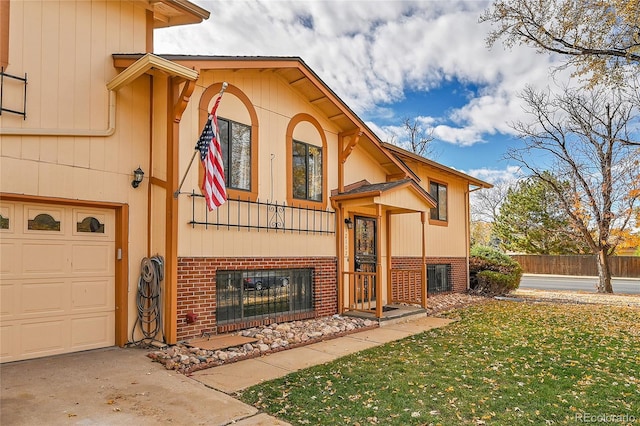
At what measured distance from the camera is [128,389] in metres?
4.46

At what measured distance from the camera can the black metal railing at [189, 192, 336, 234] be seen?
6734mm

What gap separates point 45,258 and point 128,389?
2.35m

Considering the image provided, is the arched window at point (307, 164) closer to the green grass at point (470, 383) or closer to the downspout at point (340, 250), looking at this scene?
the downspout at point (340, 250)

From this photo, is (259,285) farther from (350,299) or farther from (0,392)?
(0,392)

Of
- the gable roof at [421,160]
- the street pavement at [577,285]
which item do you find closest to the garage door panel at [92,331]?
the gable roof at [421,160]

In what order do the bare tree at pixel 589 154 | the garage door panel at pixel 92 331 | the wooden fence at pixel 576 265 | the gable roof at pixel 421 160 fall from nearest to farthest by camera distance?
the garage door panel at pixel 92 331
the gable roof at pixel 421 160
the bare tree at pixel 589 154
the wooden fence at pixel 576 265

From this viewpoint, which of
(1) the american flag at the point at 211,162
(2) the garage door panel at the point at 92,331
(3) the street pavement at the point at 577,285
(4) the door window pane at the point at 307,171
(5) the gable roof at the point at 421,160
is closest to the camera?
(2) the garage door panel at the point at 92,331

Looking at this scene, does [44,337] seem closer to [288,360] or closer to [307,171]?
[288,360]

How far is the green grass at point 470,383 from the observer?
395cm

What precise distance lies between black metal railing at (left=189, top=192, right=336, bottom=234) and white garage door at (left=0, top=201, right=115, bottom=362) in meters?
1.36

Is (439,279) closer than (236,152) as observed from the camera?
No

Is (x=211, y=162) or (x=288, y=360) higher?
(x=211, y=162)

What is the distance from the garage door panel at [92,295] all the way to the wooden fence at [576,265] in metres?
28.6

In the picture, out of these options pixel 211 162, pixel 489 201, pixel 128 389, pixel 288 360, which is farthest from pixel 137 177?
pixel 489 201
